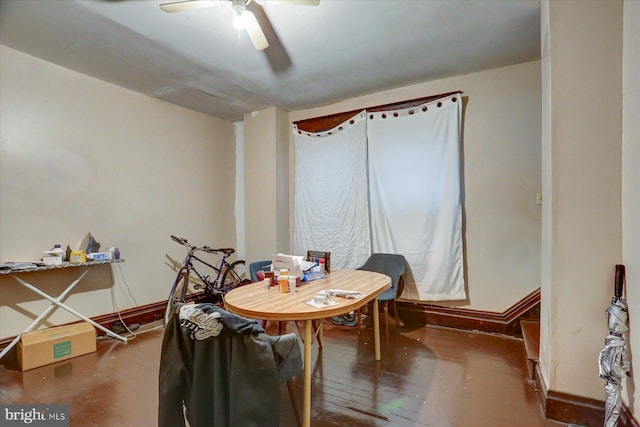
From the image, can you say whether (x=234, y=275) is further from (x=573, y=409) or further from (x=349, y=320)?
(x=573, y=409)

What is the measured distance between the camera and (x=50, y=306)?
9.41ft

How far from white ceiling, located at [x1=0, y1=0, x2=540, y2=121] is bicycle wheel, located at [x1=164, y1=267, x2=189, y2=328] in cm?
210

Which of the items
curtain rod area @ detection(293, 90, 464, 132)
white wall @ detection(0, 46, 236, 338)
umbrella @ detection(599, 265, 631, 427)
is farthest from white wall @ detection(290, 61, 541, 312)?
Answer: white wall @ detection(0, 46, 236, 338)

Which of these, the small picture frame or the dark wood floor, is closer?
the dark wood floor

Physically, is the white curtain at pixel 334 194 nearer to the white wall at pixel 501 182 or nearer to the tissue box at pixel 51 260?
the white wall at pixel 501 182

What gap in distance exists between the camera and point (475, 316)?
10.6 feet

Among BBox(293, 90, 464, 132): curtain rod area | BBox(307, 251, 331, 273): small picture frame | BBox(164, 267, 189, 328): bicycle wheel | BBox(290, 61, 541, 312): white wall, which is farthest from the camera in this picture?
BBox(164, 267, 189, 328): bicycle wheel

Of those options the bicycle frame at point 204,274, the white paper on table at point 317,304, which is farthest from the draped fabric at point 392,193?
the white paper on table at point 317,304

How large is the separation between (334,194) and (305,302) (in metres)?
2.30

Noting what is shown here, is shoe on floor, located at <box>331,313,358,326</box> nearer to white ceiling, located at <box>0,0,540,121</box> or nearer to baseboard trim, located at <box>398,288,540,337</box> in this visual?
baseboard trim, located at <box>398,288,540,337</box>

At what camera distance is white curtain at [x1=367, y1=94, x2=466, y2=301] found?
3256 mm

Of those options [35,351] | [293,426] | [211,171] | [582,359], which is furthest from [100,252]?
[582,359]

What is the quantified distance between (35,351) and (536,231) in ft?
14.3

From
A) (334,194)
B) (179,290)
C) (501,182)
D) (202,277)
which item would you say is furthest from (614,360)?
(179,290)
